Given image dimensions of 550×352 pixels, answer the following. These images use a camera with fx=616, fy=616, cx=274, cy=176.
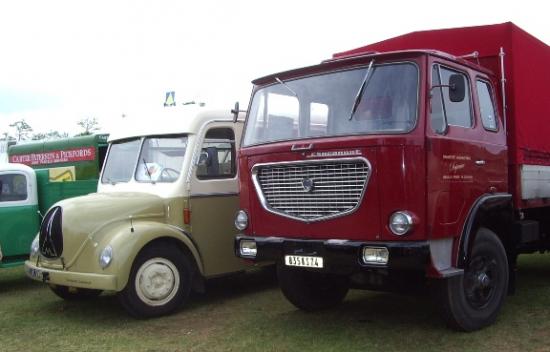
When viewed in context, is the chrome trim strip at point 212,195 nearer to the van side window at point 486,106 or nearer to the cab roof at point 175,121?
the cab roof at point 175,121

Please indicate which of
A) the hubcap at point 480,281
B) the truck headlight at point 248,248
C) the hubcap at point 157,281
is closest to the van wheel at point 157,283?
the hubcap at point 157,281

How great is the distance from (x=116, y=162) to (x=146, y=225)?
66.7 inches

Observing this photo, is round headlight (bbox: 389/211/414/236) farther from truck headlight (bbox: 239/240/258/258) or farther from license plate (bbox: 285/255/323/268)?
truck headlight (bbox: 239/240/258/258)

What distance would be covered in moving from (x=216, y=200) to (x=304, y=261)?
95.0 inches

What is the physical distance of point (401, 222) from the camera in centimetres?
494


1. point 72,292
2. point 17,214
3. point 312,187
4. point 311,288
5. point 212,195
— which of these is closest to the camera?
point 312,187

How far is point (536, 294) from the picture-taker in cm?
743

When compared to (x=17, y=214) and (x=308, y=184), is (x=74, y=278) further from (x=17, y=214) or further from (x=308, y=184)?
(x=17, y=214)

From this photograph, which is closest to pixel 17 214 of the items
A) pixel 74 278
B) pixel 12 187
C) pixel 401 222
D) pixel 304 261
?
pixel 12 187

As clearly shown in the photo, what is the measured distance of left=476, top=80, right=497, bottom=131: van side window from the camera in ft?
19.6

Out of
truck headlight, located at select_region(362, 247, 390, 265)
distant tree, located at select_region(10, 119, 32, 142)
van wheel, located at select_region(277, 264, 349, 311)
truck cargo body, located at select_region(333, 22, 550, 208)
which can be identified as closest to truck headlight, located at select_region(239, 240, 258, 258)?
van wheel, located at select_region(277, 264, 349, 311)

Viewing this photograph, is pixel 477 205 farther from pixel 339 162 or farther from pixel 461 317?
pixel 339 162

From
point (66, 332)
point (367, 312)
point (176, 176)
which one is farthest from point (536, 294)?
point (66, 332)

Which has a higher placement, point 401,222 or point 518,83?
point 518,83
